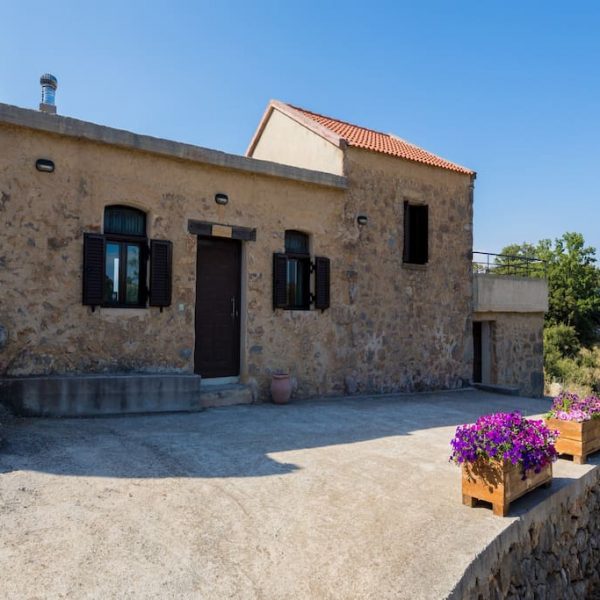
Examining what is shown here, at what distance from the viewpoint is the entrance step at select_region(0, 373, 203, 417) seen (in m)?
6.09

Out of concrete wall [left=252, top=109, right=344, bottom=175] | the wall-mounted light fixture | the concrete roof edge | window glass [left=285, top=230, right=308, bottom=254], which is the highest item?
concrete wall [left=252, top=109, right=344, bottom=175]

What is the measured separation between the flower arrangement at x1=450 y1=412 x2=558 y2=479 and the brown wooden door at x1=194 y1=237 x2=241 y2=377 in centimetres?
509

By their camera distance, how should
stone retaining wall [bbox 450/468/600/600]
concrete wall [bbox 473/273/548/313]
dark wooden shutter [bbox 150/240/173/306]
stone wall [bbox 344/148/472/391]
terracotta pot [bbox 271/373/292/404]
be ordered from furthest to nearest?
concrete wall [bbox 473/273/548/313]
stone wall [bbox 344/148/472/391]
terracotta pot [bbox 271/373/292/404]
dark wooden shutter [bbox 150/240/173/306]
stone retaining wall [bbox 450/468/600/600]

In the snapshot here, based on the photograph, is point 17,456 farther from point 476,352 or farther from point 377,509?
point 476,352

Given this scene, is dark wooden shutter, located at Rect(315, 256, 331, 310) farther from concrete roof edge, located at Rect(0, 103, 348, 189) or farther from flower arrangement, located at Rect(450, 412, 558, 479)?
flower arrangement, located at Rect(450, 412, 558, 479)

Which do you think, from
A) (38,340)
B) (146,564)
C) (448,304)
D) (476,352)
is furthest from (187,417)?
(476,352)

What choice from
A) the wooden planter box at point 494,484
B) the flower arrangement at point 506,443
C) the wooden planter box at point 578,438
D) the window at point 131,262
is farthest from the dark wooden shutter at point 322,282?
the wooden planter box at point 494,484

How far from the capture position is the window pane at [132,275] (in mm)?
7406

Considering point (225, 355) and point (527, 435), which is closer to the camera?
point (527, 435)

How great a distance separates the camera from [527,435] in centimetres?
401

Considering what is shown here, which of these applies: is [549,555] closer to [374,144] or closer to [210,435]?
[210,435]

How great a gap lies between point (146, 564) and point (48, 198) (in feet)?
18.3

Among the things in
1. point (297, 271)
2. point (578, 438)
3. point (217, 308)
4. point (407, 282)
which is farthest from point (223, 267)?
point (578, 438)

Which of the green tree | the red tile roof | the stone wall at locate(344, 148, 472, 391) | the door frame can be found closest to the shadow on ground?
the door frame
